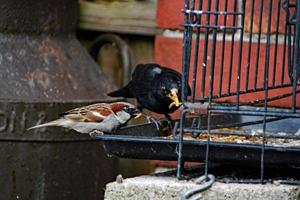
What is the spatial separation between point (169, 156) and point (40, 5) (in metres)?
1.31

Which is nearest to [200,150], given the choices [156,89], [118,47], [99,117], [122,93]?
[99,117]

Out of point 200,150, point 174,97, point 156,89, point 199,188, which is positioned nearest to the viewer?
point 199,188

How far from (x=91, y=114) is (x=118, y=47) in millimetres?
1117

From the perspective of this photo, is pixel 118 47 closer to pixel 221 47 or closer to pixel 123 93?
pixel 123 93

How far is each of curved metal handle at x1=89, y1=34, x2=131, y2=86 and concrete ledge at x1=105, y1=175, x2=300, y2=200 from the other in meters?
1.71

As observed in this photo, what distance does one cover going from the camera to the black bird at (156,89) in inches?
154

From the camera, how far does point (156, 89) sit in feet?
13.0

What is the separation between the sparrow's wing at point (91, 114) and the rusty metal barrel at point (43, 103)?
0.37 metres

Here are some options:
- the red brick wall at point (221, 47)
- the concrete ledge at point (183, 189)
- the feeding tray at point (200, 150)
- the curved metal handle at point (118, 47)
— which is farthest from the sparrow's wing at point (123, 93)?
the concrete ledge at point (183, 189)

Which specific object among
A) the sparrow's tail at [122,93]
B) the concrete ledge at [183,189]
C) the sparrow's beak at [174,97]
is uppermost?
the sparrow's beak at [174,97]

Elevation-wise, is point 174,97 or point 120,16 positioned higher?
point 120,16

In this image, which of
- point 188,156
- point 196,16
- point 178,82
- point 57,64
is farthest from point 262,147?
point 57,64

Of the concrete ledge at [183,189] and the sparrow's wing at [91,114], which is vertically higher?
the sparrow's wing at [91,114]

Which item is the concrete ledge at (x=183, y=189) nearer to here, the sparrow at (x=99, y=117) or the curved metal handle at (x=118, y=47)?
the sparrow at (x=99, y=117)
